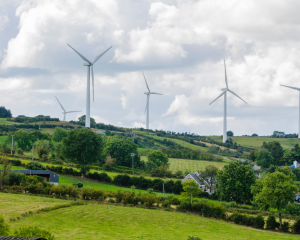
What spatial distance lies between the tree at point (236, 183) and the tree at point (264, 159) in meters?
61.4

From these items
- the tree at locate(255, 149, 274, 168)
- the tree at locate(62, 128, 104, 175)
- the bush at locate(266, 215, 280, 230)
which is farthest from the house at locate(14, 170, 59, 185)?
the tree at locate(255, 149, 274, 168)

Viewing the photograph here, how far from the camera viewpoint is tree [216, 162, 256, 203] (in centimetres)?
6919

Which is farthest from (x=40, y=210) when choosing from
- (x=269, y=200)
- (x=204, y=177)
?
(x=204, y=177)

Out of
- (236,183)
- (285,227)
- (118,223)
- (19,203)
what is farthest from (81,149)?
(285,227)

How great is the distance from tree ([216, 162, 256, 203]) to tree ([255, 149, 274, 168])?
2419 inches

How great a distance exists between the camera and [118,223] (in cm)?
4234

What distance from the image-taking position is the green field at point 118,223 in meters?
36.4

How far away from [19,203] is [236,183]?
42.3 m

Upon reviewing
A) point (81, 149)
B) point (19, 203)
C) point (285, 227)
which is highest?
point (81, 149)

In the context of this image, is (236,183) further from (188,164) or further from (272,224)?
(188,164)

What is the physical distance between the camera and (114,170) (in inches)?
3725

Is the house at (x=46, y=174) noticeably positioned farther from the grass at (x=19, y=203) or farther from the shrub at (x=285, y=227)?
the shrub at (x=285, y=227)

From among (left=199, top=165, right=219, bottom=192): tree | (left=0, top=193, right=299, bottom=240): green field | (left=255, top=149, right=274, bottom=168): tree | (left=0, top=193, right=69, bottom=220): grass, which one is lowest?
(left=0, top=193, right=299, bottom=240): green field

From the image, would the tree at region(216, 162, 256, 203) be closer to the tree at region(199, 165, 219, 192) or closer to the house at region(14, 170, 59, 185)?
the tree at region(199, 165, 219, 192)
